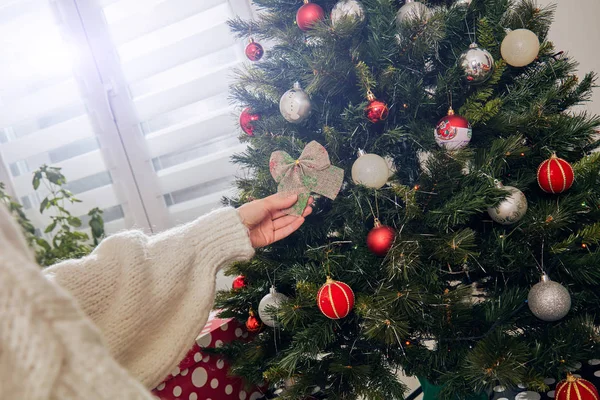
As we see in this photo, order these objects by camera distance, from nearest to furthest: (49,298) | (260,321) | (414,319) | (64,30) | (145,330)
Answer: (49,298) → (145,330) → (414,319) → (260,321) → (64,30)

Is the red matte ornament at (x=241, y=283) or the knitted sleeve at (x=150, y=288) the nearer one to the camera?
the knitted sleeve at (x=150, y=288)

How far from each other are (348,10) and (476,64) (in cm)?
24

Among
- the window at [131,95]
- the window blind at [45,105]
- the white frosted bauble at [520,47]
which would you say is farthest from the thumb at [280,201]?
the window blind at [45,105]

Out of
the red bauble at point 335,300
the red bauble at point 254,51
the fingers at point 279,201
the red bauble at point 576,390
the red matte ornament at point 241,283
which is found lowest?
the red bauble at point 576,390

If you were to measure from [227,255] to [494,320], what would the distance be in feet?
1.50

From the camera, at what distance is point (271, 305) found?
0.88 m

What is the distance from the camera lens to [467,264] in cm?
85

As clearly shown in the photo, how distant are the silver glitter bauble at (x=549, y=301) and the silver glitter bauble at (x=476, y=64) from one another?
0.36m

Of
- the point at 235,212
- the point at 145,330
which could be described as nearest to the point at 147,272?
the point at 145,330

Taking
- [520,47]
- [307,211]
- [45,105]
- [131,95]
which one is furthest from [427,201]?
[45,105]

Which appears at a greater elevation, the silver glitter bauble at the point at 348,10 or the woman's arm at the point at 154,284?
the silver glitter bauble at the point at 348,10

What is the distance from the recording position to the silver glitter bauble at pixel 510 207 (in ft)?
2.56

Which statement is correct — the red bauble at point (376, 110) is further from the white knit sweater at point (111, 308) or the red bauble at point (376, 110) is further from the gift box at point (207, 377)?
the gift box at point (207, 377)

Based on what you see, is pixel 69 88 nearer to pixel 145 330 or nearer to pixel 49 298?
pixel 145 330
